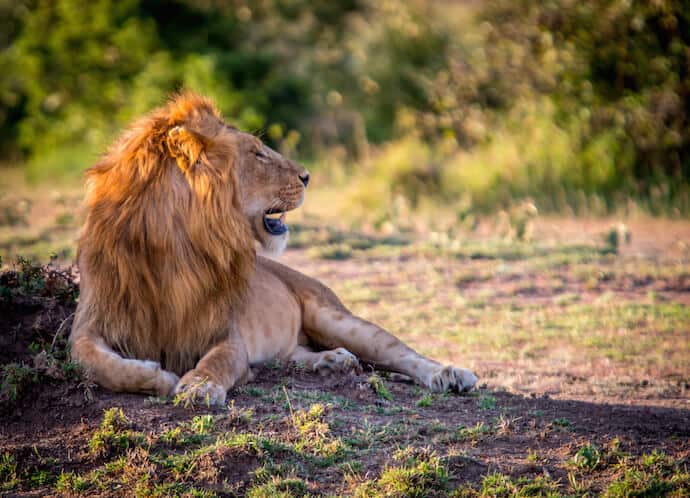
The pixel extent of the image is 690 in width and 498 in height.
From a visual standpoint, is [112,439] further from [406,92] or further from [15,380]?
[406,92]

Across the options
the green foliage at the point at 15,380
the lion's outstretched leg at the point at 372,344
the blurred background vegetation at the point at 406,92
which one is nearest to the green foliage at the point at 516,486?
the lion's outstretched leg at the point at 372,344

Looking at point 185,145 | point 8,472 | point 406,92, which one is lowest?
point 8,472

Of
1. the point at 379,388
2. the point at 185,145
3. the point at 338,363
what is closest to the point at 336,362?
the point at 338,363

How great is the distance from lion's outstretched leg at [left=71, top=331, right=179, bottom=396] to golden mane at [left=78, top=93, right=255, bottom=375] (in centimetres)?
14

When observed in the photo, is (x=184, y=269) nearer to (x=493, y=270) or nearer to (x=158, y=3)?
(x=493, y=270)

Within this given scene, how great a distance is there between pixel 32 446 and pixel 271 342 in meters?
1.51

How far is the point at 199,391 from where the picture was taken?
12.1ft

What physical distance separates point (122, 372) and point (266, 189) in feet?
3.62

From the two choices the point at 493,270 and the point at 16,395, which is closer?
the point at 16,395

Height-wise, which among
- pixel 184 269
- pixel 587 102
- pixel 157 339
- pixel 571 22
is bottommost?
pixel 157 339

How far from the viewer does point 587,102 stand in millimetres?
11500

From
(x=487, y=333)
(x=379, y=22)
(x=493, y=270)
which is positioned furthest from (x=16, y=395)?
(x=379, y=22)

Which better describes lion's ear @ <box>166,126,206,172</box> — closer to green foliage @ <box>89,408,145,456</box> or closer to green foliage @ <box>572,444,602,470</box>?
green foliage @ <box>89,408,145,456</box>

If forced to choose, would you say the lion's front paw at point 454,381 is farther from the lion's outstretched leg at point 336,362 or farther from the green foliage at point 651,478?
the green foliage at point 651,478
